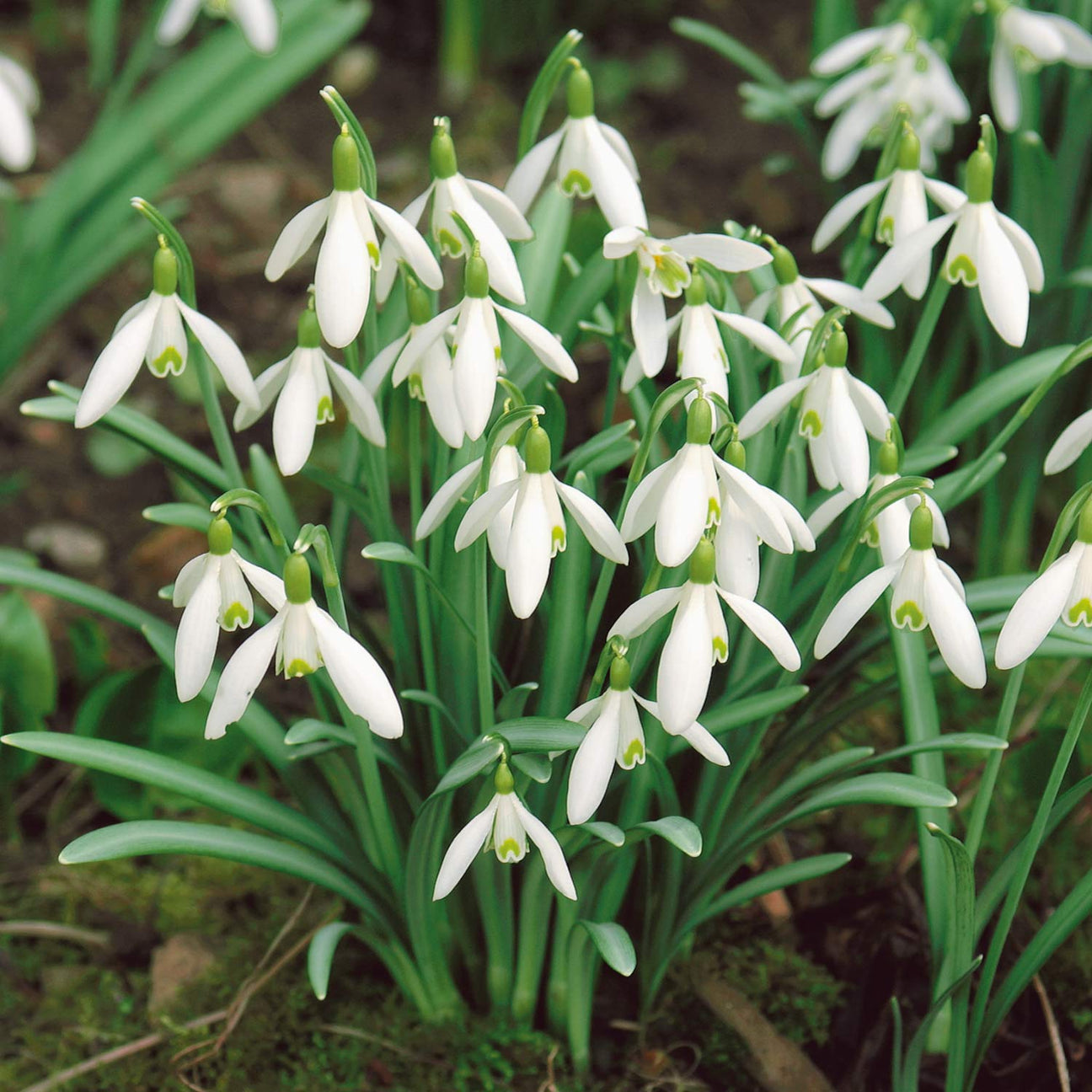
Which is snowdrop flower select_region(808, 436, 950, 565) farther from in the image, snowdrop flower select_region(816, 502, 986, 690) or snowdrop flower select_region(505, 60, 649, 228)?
snowdrop flower select_region(505, 60, 649, 228)

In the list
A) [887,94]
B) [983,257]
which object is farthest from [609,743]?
[887,94]

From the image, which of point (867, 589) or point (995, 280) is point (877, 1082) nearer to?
point (867, 589)

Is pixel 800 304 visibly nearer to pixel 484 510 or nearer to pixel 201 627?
pixel 484 510

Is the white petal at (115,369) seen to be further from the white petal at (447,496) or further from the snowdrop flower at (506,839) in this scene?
the snowdrop flower at (506,839)

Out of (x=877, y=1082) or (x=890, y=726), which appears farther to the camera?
(x=890, y=726)

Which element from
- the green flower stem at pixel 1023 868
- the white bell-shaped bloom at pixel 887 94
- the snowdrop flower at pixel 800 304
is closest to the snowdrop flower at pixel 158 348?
the snowdrop flower at pixel 800 304

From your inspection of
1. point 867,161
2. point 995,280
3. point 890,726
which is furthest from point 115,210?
point 995,280
